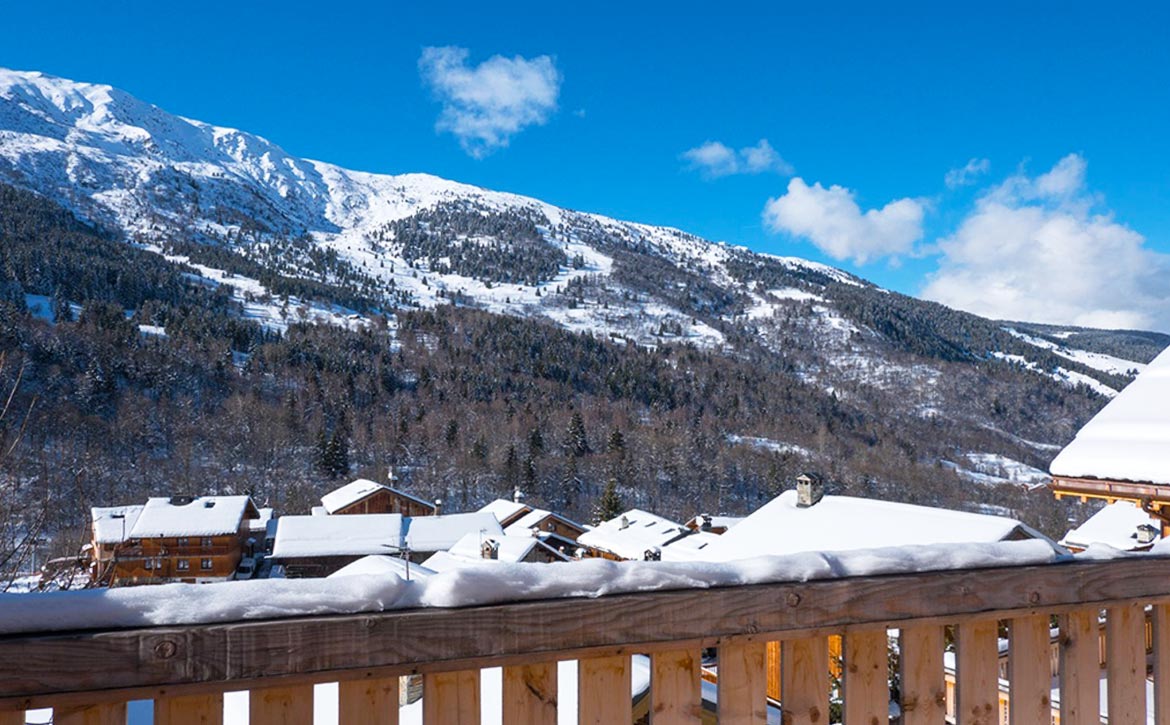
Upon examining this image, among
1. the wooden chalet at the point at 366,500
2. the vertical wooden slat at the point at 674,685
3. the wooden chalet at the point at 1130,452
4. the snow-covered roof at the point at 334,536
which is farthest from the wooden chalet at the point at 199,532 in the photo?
the vertical wooden slat at the point at 674,685

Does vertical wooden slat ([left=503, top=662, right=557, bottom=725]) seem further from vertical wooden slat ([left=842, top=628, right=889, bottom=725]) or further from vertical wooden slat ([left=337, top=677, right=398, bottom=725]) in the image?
vertical wooden slat ([left=842, top=628, right=889, bottom=725])

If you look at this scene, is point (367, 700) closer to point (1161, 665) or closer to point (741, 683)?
point (741, 683)

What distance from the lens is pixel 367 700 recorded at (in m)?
1.09

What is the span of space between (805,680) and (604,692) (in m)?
0.41

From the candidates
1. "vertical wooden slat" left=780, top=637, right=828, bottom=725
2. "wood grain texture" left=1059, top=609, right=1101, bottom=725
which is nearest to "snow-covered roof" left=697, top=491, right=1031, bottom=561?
"wood grain texture" left=1059, top=609, right=1101, bottom=725

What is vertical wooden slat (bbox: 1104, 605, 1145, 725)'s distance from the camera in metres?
1.63

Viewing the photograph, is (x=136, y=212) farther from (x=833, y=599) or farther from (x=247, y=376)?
(x=833, y=599)

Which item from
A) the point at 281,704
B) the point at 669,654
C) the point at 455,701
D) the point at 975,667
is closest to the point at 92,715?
the point at 281,704

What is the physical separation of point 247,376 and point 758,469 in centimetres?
5165

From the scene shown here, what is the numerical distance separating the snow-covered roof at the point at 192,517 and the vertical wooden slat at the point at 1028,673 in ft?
106

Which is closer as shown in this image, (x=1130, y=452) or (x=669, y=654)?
(x=669, y=654)

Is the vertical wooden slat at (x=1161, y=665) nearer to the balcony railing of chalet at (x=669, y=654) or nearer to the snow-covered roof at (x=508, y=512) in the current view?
the balcony railing of chalet at (x=669, y=654)

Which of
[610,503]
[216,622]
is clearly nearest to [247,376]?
[610,503]

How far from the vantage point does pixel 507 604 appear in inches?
44.3
